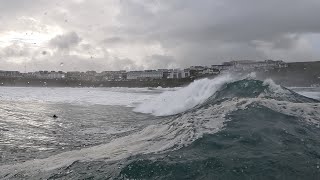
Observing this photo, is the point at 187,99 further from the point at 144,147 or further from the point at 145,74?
the point at 145,74

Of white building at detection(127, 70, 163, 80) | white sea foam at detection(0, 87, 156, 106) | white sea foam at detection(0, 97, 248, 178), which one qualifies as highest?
white building at detection(127, 70, 163, 80)

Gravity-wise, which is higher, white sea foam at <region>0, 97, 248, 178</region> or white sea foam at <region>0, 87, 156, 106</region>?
white sea foam at <region>0, 97, 248, 178</region>

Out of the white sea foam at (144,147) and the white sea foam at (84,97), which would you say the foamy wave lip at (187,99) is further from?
the white sea foam at (144,147)

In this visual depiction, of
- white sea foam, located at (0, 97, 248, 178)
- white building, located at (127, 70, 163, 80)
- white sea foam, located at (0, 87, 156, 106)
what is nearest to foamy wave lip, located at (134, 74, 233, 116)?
white sea foam, located at (0, 87, 156, 106)

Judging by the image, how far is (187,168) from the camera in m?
5.57

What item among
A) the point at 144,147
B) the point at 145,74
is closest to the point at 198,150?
the point at 144,147

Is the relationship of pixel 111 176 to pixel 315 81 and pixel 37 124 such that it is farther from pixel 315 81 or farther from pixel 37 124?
pixel 315 81

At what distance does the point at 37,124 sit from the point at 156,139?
8.06 metres

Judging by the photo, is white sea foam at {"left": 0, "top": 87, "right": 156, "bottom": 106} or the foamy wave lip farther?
white sea foam at {"left": 0, "top": 87, "right": 156, "bottom": 106}

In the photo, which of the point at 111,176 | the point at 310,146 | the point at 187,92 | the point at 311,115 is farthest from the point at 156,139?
the point at 187,92

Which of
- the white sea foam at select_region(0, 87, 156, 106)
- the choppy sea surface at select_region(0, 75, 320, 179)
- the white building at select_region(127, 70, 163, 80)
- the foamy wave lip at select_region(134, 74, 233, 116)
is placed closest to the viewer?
the choppy sea surface at select_region(0, 75, 320, 179)

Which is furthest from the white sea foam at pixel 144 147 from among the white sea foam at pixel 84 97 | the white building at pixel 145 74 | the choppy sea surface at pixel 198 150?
the white building at pixel 145 74

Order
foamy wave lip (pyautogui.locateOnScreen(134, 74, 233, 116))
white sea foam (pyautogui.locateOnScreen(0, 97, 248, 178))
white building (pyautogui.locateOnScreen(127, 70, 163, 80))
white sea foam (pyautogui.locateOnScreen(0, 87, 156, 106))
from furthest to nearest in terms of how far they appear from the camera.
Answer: white building (pyautogui.locateOnScreen(127, 70, 163, 80)) < white sea foam (pyautogui.locateOnScreen(0, 87, 156, 106)) < foamy wave lip (pyautogui.locateOnScreen(134, 74, 233, 116)) < white sea foam (pyautogui.locateOnScreen(0, 97, 248, 178))

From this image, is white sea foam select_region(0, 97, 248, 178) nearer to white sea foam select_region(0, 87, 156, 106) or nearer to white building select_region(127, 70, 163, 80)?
white sea foam select_region(0, 87, 156, 106)
